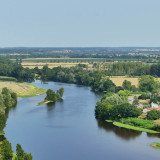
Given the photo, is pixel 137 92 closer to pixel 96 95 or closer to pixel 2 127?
pixel 96 95

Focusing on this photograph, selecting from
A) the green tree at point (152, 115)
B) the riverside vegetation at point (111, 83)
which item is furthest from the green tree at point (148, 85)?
the green tree at point (152, 115)

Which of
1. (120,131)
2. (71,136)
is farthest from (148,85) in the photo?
(71,136)

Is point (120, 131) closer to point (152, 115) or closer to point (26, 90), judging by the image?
point (152, 115)

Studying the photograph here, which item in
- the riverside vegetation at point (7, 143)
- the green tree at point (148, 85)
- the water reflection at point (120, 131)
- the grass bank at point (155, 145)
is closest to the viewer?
the riverside vegetation at point (7, 143)

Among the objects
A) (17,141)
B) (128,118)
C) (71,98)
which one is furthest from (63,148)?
(71,98)

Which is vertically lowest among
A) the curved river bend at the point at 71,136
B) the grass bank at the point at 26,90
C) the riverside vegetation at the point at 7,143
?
the curved river bend at the point at 71,136

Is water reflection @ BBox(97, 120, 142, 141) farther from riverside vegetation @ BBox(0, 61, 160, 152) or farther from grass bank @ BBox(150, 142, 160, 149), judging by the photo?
grass bank @ BBox(150, 142, 160, 149)

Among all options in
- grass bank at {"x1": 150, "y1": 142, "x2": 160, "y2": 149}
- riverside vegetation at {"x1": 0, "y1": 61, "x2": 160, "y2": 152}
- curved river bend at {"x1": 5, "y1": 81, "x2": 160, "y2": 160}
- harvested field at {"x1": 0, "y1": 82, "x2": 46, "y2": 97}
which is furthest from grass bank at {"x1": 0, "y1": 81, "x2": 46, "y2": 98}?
grass bank at {"x1": 150, "y1": 142, "x2": 160, "y2": 149}

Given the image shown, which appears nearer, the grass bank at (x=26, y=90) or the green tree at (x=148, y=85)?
the grass bank at (x=26, y=90)

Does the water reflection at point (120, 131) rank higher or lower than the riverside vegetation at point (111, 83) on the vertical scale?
lower

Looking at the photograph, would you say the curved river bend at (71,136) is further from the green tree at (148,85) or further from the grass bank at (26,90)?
the green tree at (148,85)
